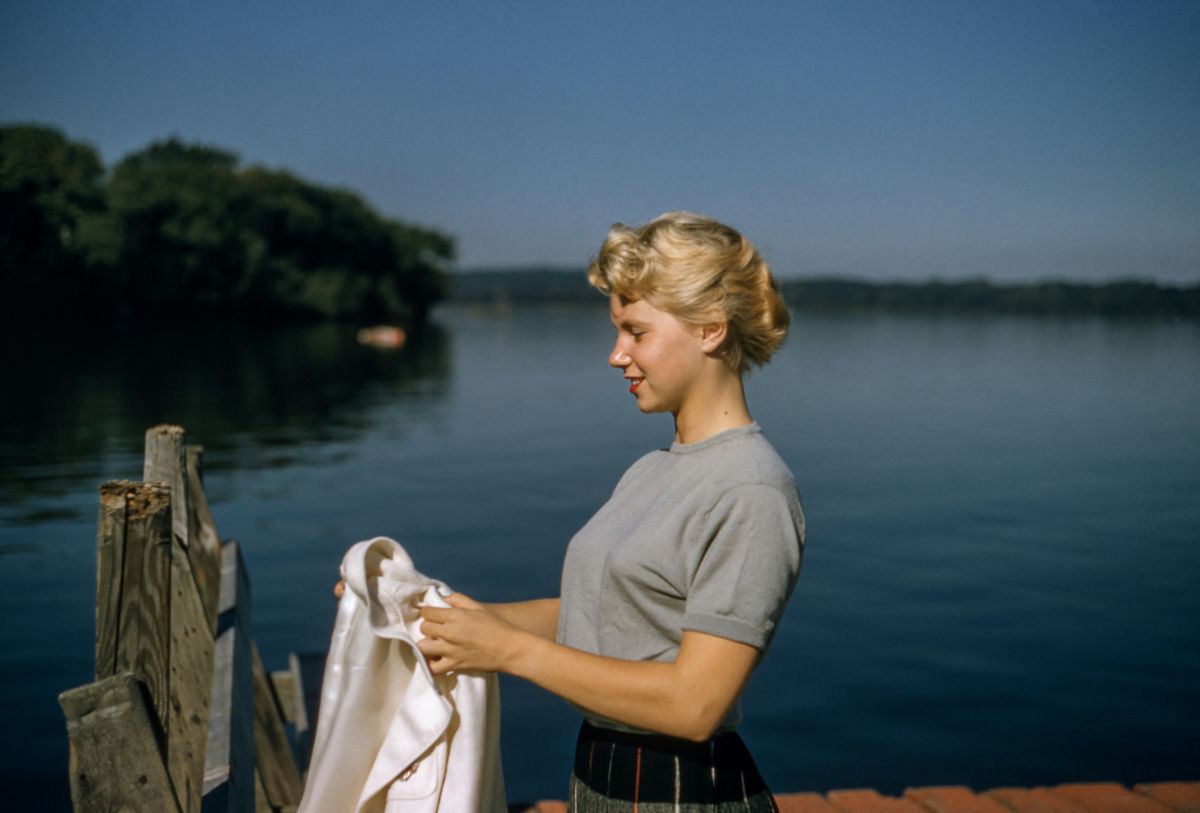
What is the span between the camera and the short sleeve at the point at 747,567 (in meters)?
2.12

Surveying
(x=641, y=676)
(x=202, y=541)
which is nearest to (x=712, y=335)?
(x=641, y=676)

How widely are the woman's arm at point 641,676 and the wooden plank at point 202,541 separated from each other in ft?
11.6

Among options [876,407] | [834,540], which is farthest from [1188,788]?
[876,407]

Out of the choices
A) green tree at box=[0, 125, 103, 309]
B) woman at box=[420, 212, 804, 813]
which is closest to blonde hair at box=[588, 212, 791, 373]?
woman at box=[420, 212, 804, 813]

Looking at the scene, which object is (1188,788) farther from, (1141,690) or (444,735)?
(1141,690)

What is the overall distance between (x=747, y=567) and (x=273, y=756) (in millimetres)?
4972

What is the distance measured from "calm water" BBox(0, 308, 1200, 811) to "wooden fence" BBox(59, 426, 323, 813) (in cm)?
288

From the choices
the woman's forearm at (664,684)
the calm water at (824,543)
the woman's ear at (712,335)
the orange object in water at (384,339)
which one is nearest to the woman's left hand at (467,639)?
the woman's forearm at (664,684)

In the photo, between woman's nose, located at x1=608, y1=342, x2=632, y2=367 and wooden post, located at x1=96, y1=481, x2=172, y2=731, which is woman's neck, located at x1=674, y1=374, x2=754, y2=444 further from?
wooden post, located at x1=96, y1=481, x2=172, y2=731

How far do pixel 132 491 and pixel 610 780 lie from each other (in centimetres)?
120

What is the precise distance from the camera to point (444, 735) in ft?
8.59

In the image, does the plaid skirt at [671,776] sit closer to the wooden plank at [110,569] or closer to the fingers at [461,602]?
the fingers at [461,602]

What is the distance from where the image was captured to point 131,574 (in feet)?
8.45

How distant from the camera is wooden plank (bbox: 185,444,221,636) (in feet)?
18.2
